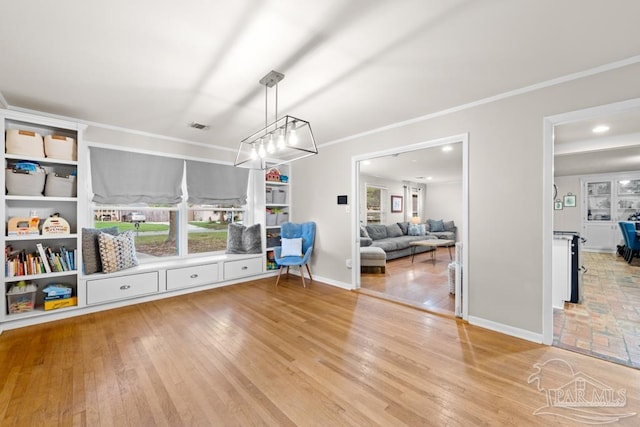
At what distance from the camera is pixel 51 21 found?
164 cm

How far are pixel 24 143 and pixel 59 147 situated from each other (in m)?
0.27

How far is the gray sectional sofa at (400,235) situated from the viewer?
6388mm

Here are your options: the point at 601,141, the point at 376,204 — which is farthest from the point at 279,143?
the point at 376,204

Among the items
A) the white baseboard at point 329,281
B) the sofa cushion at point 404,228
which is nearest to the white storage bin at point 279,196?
the white baseboard at point 329,281

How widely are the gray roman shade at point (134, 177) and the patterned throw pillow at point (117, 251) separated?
21.1 inches

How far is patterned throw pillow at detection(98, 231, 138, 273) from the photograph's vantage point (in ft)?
10.7

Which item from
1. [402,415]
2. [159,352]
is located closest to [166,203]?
[159,352]

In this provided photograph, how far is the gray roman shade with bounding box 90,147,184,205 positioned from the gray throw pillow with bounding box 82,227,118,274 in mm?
486

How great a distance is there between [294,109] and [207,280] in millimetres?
2905

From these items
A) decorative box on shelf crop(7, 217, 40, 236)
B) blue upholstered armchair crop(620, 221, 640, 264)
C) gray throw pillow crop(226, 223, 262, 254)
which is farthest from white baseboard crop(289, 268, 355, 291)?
blue upholstered armchair crop(620, 221, 640, 264)

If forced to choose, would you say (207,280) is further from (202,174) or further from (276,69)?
(276,69)

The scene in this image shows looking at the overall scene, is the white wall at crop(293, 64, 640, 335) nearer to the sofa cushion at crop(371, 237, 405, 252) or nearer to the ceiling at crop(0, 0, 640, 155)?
the ceiling at crop(0, 0, 640, 155)

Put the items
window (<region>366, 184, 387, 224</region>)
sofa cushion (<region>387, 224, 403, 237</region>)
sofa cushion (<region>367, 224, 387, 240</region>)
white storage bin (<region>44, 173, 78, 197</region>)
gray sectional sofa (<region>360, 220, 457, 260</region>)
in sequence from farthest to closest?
window (<region>366, 184, 387, 224</region>)
sofa cushion (<region>387, 224, 403, 237</region>)
sofa cushion (<region>367, 224, 387, 240</region>)
gray sectional sofa (<region>360, 220, 457, 260</region>)
white storage bin (<region>44, 173, 78, 197</region>)

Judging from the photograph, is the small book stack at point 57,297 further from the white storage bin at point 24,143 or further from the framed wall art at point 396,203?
the framed wall art at point 396,203
